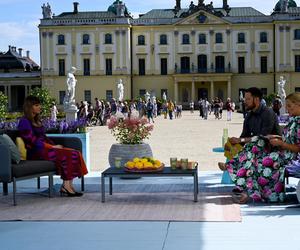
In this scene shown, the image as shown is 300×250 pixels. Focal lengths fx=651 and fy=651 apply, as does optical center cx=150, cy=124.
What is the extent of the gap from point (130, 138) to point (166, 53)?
52373mm

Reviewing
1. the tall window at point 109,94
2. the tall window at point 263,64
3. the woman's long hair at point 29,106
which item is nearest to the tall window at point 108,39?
the tall window at point 109,94

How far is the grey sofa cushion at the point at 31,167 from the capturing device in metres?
7.43

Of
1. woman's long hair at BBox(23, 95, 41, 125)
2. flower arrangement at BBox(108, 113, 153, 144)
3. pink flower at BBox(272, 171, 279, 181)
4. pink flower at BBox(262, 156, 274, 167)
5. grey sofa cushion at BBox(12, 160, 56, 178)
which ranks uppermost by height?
woman's long hair at BBox(23, 95, 41, 125)

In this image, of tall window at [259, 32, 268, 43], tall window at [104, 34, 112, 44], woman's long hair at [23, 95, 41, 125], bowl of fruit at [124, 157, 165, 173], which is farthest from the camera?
tall window at [104, 34, 112, 44]

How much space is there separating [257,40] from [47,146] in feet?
179

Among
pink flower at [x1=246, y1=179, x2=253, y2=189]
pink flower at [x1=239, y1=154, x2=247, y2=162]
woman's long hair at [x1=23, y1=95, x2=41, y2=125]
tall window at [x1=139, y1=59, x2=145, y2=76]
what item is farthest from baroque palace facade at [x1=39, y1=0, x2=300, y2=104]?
pink flower at [x1=246, y1=179, x2=253, y2=189]

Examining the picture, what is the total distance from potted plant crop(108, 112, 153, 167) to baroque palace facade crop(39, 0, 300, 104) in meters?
50.4

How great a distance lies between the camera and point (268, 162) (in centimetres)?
735

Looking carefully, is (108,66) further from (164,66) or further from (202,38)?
(202,38)

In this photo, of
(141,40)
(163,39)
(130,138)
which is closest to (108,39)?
(141,40)

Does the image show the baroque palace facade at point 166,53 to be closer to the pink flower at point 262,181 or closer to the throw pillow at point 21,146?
the throw pillow at point 21,146

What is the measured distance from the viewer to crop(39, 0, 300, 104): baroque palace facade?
198ft

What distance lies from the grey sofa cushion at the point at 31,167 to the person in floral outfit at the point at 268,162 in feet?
7.23

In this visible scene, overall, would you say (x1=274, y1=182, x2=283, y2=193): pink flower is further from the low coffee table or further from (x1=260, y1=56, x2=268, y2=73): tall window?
(x1=260, y1=56, x2=268, y2=73): tall window
